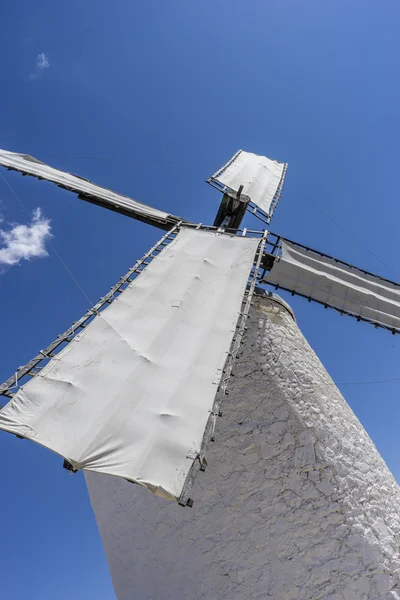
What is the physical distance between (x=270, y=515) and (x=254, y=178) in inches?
369

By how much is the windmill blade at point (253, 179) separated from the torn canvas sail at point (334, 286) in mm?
2006

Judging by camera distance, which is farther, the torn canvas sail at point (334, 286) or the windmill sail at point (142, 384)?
the torn canvas sail at point (334, 286)

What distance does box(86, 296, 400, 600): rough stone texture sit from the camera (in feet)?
15.6

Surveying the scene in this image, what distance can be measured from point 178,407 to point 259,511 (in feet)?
7.78

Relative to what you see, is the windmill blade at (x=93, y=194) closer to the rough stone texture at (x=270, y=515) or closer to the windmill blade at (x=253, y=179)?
the windmill blade at (x=253, y=179)

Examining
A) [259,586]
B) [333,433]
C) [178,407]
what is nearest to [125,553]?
[259,586]

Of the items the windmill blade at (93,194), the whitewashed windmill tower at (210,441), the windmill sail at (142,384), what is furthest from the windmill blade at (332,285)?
the windmill blade at (93,194)

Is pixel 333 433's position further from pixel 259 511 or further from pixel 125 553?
pixel 125 553

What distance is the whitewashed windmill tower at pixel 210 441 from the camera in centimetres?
372

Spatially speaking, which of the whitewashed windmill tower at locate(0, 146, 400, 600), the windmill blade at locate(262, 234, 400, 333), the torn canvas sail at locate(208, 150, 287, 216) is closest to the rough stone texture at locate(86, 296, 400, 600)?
the whitewashed windmill tower at locate(0, 146, 400, 600)

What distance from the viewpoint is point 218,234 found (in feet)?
23.8

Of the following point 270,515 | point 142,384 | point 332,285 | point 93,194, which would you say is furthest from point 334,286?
point 93,194

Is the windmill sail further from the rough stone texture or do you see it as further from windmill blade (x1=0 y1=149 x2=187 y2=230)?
windmill blade (x1=0 y1=149 x2=187 y2=230)

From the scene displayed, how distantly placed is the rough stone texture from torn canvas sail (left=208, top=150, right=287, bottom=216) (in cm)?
565
